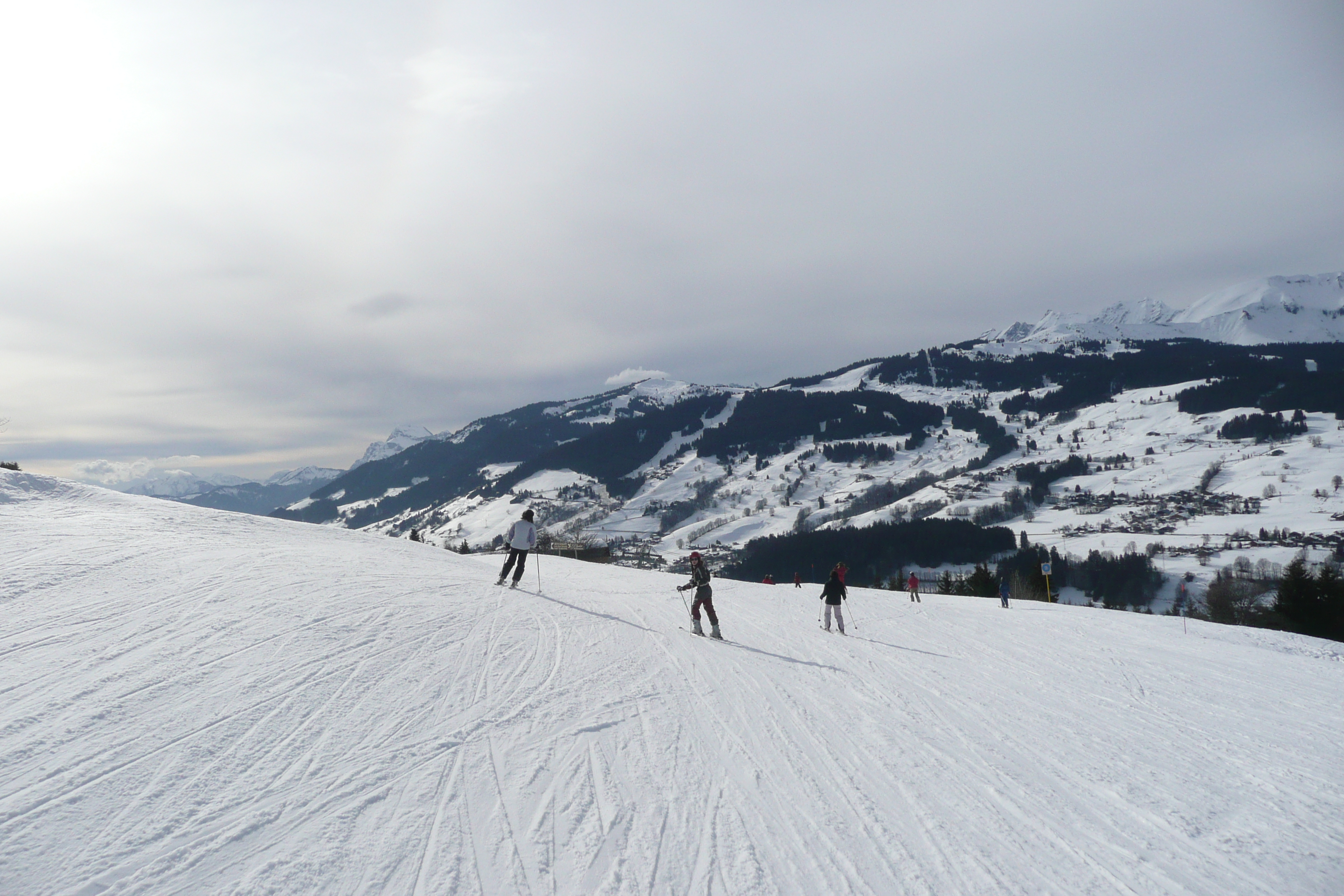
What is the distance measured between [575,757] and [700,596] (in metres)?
6.81

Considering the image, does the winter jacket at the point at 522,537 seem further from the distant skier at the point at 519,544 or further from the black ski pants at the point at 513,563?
the black ski pants at the point at 513,563

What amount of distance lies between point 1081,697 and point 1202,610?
108967mm

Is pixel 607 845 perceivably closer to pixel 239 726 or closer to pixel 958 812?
pixel 958 812

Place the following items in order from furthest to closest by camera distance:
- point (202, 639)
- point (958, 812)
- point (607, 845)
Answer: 1. point (202, 639)
2. point (958, 812)
3. point (607, 845)

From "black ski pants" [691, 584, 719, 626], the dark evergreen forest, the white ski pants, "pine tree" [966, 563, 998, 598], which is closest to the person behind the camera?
"black ski pants" [691, 584, 719, 626]

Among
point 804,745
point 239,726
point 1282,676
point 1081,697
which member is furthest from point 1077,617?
point 239,726

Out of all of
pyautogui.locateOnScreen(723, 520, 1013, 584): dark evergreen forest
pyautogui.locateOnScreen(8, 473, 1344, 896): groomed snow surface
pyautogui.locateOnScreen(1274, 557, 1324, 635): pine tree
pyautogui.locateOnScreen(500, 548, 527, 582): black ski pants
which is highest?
pyautogui.locateOnScreen(500, 548, 527, 582): black ski pants

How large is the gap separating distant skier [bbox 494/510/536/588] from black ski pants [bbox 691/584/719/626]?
501 centimetres

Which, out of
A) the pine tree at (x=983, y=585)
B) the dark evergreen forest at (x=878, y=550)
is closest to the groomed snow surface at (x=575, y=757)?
the pine tree at (x=983, y=585)

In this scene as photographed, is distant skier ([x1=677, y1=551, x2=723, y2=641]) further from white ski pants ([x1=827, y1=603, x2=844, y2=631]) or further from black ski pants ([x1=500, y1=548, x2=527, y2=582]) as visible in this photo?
black ski pants ([x1=500, y1=548, x2=527, y2=582])

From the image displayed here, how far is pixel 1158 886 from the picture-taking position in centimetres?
457

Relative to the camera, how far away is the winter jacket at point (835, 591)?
14734 mm

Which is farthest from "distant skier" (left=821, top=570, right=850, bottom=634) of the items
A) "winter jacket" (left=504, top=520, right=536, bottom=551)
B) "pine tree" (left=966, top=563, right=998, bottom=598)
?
"pine tree" (left=966, top=563, right=998, bottom=598)

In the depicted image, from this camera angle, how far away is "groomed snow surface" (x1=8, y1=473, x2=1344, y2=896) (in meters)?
4.41
